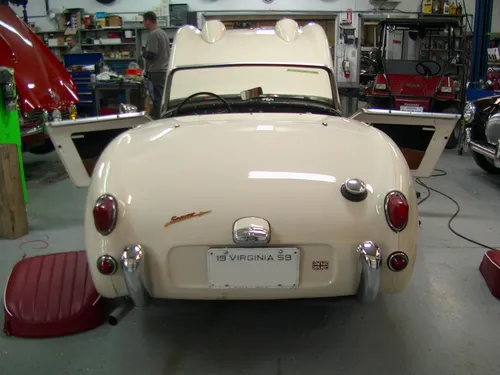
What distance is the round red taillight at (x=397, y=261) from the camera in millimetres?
1740

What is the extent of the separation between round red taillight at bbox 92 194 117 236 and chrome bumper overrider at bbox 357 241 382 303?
3.06ft

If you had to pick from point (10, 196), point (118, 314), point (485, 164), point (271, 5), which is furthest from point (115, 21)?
point (118, 314)

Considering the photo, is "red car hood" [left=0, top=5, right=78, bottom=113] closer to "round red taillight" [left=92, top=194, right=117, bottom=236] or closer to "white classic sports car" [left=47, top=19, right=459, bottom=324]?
"white classic sports car" [left=47, top=19, right=459, bottom=324]

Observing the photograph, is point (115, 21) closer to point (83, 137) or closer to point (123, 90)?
point (123, 90)

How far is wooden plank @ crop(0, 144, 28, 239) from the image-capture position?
3379 millimetres

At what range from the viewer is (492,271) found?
2.64 meters

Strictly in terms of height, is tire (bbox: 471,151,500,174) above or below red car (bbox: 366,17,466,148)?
below

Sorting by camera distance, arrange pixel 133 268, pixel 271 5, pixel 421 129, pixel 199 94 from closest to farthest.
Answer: pixel 133 268 < pixel 199 94 < pixel 421 129 < pixel 271 5

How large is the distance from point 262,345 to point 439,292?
1161mm

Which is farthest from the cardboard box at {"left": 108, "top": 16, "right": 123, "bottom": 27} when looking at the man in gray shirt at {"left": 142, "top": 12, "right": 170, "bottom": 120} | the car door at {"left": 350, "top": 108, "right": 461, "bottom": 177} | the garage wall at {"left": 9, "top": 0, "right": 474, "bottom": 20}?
Result: the car door at {"left": 350, "top": 108, "right": 461, "bottom": 177}

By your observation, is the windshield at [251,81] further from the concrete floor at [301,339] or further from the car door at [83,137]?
the concrete floor at [301,339]

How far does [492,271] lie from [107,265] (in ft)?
7.02

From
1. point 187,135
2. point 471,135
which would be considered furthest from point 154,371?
point 471,135

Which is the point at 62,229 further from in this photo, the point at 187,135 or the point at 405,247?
the point at 405,247
